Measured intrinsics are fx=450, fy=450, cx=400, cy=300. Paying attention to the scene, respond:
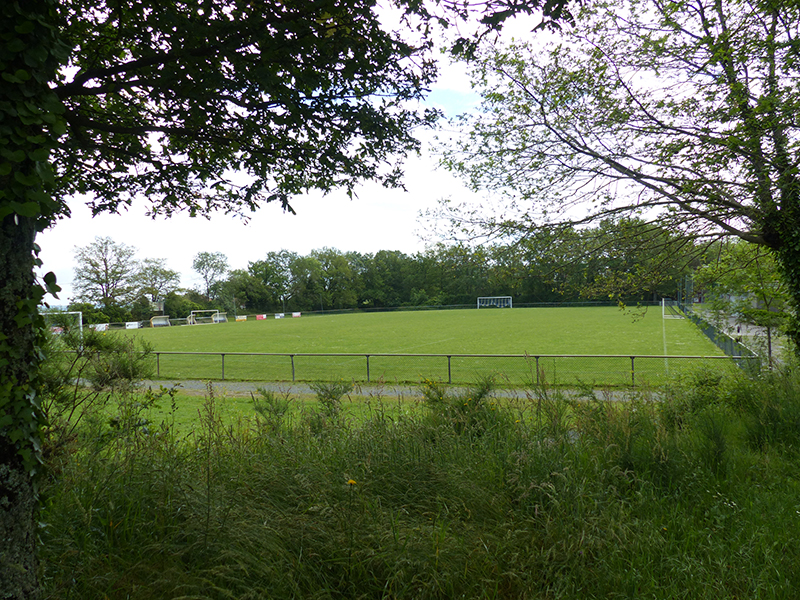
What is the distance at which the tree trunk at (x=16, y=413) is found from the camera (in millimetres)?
2145

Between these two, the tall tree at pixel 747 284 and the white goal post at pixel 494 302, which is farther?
the white goal post at pixel 494 302

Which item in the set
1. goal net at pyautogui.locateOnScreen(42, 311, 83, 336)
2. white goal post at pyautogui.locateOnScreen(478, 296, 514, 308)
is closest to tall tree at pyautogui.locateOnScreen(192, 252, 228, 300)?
white goal post at pyautogui.locateOnScreen(478, 296, 514, 308)

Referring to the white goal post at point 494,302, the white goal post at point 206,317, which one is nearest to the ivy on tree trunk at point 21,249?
the white goal post at point 206,317

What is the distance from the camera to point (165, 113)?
353cm

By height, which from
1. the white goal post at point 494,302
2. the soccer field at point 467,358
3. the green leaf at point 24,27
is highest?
the green leaf at point 24,27

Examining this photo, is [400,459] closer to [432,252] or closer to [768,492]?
[768,492]

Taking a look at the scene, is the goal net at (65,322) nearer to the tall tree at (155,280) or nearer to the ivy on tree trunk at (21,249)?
the ivy on tree trunk at (21,249)

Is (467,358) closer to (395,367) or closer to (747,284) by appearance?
(395,367)

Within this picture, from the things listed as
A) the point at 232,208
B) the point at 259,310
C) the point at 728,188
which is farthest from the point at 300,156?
the point at 259,310

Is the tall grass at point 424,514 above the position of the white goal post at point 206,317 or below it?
above

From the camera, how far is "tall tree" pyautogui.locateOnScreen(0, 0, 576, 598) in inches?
85.4

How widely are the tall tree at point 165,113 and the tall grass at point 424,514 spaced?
0.79 m

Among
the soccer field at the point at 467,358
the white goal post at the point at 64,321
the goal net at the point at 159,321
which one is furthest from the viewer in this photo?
the goal net at the point at 159,321

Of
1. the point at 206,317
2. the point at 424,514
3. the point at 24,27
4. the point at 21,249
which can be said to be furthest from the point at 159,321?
the point at 24,27
